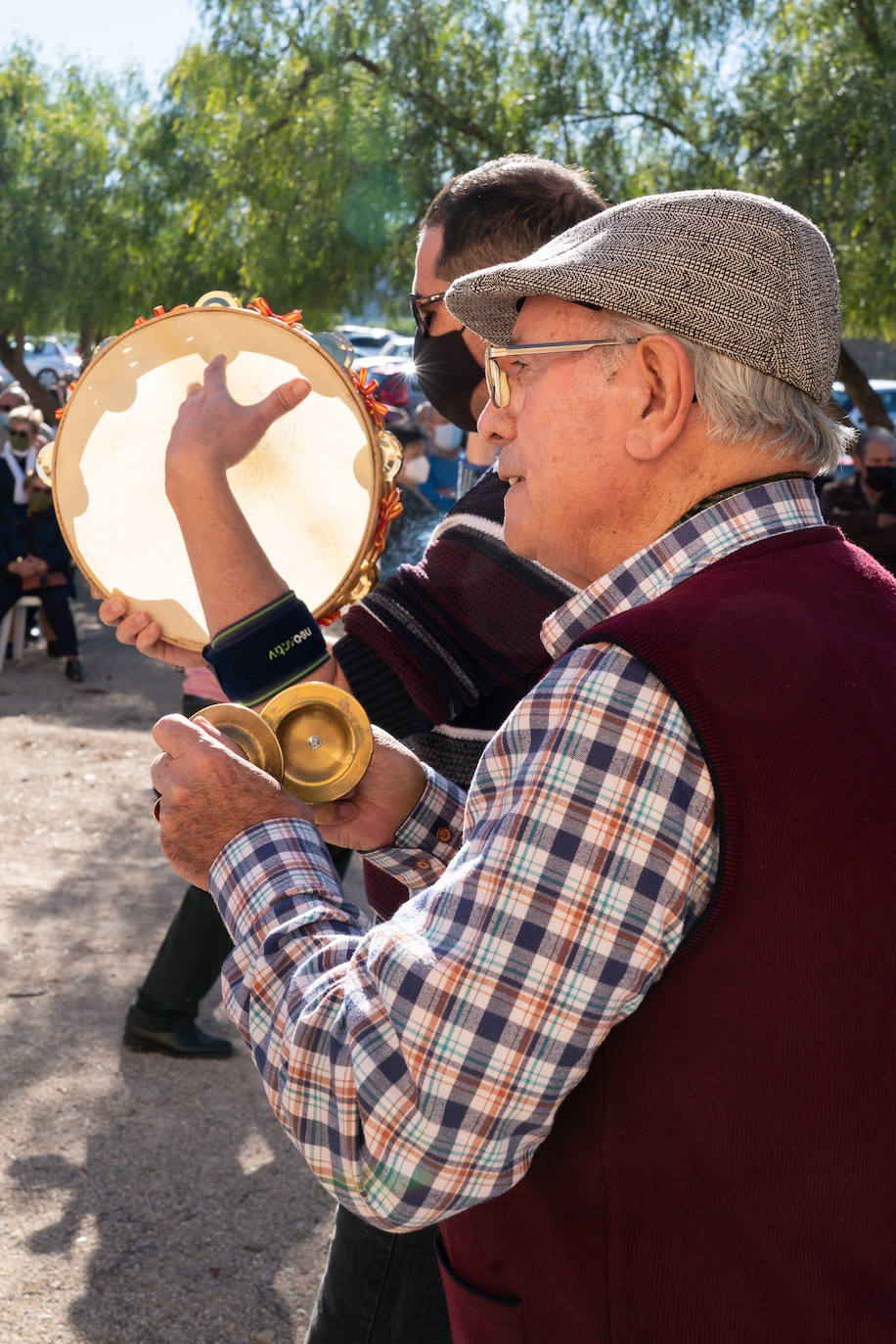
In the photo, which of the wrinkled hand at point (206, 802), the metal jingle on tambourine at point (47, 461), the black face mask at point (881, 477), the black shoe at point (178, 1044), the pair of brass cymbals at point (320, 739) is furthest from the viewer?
the black face mask at point (881, 477)

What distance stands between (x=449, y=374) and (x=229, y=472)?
413mm

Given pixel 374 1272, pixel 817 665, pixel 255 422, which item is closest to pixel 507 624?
pixel 255 422

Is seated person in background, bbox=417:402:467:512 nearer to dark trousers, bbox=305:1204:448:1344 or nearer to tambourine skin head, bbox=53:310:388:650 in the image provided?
tambourine skin head, bbox=53:310:388:650

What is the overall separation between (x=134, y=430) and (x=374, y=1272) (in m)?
1.41

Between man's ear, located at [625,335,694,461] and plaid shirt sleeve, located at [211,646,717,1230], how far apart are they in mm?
264

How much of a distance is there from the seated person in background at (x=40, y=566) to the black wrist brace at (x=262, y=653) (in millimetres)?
7480

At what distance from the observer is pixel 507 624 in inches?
70.3

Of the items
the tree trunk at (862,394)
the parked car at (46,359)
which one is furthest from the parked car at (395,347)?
the tree trunk at (862,394)

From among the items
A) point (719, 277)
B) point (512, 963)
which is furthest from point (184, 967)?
point (719, 277)

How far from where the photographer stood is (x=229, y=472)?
2.15 meters

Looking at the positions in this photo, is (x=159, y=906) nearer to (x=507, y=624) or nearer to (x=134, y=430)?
(x=134, y=430)

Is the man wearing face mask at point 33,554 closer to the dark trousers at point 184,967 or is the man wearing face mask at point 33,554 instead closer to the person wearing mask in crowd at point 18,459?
the person wearing mask in crowd at point 18,459

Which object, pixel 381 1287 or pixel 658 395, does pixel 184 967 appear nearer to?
pixel 381 1287

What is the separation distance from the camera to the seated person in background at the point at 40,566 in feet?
29.1
